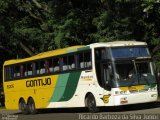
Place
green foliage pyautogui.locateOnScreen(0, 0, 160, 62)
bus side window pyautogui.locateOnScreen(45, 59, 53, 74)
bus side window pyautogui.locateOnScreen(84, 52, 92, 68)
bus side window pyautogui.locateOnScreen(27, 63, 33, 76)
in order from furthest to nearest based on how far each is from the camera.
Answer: green foliage pyautogui.locateOnScreen(0, 0, 160, 62) < bus side window pyautogui.locateOnScreen(27, 63, 33, 76) < bus side window pyautogui.locateOnScreen(45, 59, 53, 74) < bus side window pyautogui.locateOnScreen(84, 52, 92, 68)

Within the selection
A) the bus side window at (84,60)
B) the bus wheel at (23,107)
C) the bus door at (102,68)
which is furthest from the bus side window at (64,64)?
the bus wheel at (23,107)

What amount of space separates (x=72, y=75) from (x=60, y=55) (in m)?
1.50

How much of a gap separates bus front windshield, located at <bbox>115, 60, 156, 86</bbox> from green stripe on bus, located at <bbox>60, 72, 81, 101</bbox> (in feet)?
7.67

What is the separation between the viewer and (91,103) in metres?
24.7

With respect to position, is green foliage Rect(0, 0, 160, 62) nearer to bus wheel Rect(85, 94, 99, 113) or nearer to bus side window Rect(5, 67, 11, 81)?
bus side window Rect(5, 67, 11, 81)

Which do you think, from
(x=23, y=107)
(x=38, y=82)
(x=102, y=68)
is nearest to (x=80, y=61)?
(x=102, y=68)

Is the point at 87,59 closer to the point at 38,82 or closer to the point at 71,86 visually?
the point at 71,86

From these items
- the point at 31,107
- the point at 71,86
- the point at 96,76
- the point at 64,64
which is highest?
the point at 64,64

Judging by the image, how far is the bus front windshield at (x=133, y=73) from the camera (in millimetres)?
23609

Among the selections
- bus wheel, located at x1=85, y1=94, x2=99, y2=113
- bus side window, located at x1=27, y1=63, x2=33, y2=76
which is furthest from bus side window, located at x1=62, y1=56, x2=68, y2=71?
bus side window, located at x1=27, y1=63, x2=33, y2=76

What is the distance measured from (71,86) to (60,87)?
3.57 feet

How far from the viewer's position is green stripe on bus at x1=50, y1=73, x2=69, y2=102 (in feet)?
87.0

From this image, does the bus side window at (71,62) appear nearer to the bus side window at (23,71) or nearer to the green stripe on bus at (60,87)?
the green stripe on bus at (60,87)

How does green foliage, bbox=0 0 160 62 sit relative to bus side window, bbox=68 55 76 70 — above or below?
above
